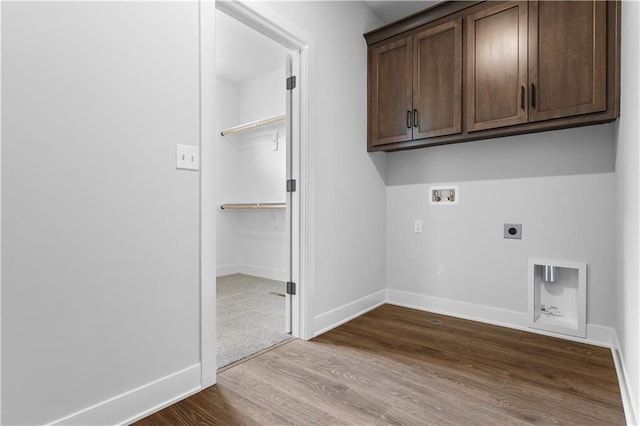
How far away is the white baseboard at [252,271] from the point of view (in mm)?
4184

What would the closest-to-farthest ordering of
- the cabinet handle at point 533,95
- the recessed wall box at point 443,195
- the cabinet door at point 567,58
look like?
1. the cabinet door at point 567,58
2. the cabinet handle at point 533,95
3. the recessed wall box at point 443,195

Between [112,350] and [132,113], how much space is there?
1.00 metres

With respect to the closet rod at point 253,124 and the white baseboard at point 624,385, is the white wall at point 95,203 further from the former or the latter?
the closet rod at point 253,124

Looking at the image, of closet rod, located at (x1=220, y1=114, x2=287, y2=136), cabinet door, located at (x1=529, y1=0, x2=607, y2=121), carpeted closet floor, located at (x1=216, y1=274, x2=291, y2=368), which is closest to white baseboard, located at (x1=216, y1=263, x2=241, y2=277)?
carpeted closet floor, located at (x1=216, y1=274, x2=291, y2=368)

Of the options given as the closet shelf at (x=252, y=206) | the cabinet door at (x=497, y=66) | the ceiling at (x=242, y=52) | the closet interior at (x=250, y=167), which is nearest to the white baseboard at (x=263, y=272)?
the closet interior at (x=250, y=167)

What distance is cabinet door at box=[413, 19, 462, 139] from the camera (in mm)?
2395

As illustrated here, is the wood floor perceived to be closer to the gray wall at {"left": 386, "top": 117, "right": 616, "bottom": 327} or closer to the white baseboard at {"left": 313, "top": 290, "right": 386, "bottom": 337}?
the white baseboard at {"left": 313, "top": 290, "right": 386, "bottom": 337}

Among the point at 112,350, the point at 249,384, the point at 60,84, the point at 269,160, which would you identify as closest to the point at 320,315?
the point at 249,384

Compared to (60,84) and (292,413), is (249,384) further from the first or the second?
(60,84)

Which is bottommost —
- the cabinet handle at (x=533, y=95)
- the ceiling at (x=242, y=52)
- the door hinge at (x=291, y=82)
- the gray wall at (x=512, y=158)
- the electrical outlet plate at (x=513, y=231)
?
the electrical outlet plate at (x=513, y=231)

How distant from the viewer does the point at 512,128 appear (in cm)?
219

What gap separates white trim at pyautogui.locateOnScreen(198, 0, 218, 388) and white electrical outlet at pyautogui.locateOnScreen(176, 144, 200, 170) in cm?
3

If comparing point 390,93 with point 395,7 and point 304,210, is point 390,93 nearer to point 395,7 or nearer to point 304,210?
point 395,7

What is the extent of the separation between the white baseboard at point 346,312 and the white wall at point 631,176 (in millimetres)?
1649
